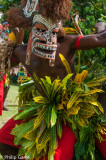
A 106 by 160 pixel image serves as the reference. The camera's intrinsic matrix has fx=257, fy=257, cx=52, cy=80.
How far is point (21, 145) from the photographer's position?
7.26 feet

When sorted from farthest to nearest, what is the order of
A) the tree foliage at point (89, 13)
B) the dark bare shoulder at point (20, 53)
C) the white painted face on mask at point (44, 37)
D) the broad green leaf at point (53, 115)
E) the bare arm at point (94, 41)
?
the tree foliage at point (89, 13), the dark bare shoulder at point (20, 53), the white painted face on mask at point (44, 37), the bare arm at point (94, 41), the broad green leaf at point (53, 115)

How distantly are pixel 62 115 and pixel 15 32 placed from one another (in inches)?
44.3

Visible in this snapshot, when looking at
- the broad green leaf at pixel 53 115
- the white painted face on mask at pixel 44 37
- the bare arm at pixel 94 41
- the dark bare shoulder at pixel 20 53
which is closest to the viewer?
the broad green leaf at pixel 53 115

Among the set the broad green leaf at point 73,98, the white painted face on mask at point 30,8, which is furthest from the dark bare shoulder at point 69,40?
the broad green leaf at point 73,98

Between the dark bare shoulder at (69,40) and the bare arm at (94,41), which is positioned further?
the dark bare shoulder at (69,40)

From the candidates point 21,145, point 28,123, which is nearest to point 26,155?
point 21,145

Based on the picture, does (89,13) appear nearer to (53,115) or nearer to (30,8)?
(30,8)

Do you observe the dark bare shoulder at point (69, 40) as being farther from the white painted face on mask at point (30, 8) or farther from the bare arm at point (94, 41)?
the white painted face on mask at point (30, 8)

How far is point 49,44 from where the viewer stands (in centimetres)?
224

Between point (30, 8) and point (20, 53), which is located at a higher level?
point (30, 8)

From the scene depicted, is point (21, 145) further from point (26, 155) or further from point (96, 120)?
point (96, 120)

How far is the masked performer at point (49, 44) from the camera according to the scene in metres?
2.14

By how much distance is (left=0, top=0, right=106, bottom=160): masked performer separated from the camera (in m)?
2.14

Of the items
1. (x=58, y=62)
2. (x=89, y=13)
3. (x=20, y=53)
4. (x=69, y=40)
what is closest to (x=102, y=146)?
(x=58, y=62)
